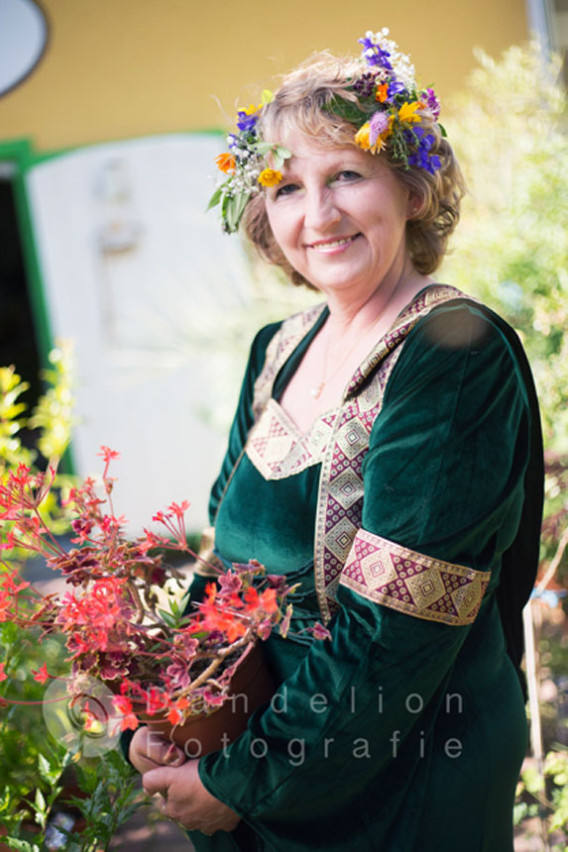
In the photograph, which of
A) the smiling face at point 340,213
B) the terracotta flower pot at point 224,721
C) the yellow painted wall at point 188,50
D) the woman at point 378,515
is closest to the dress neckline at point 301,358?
the woman at point 378,515

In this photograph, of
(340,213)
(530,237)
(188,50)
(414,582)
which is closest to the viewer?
(414,582)

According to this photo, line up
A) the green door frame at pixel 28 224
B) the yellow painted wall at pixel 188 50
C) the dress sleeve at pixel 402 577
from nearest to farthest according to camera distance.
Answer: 1. the dress sleeve at pixel 402 577
2. the yellow painted wall at pixel 188 50
3. the green door frame at pixel 28 224

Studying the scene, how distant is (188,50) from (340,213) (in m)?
3.48

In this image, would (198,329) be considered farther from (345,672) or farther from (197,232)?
(345,672)

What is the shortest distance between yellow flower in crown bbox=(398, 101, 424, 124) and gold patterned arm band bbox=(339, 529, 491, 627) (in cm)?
77

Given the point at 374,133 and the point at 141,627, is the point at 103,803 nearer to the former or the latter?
the point at 141,627

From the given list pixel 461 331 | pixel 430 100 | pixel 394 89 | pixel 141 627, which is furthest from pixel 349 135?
pixel 141 627

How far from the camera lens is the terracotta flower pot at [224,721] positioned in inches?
52.4

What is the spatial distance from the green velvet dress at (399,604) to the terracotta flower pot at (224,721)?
0.03 metres

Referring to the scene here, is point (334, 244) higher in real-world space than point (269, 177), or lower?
lower

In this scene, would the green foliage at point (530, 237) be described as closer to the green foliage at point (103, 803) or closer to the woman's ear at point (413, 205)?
the woman's ear at point (413, 205)

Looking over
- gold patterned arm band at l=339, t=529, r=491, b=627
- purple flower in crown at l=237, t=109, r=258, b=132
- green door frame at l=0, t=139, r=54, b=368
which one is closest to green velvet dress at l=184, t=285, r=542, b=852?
gold patterned arm band at l=339, t=529, r=491, b=627

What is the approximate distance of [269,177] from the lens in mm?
1491

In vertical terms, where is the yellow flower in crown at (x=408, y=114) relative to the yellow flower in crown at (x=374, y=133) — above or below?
above
